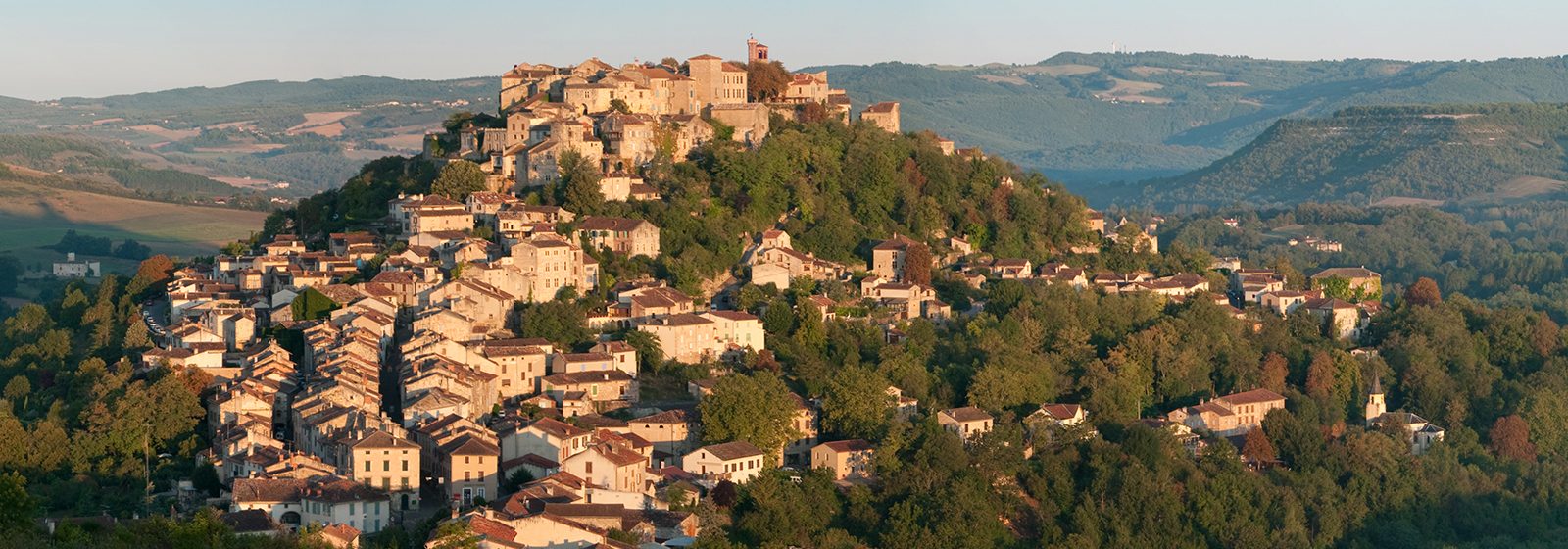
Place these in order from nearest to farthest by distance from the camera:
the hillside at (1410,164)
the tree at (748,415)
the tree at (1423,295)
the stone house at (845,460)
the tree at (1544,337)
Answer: the tree at (748,415), the stone house at (845,460), the tree at (1544,337), the tree at (1423,295), the hillside at (1410,164)

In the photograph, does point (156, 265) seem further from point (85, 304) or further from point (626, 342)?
point (626, 342)

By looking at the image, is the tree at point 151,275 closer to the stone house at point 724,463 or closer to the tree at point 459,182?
the tree at point 459,182

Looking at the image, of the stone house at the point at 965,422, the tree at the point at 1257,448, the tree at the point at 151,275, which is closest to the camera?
the stone house at the point at 965,422

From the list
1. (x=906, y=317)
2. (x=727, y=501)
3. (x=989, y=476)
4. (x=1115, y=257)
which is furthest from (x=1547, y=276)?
(x=727, y=501)

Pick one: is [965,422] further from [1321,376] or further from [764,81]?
→ [764,81]

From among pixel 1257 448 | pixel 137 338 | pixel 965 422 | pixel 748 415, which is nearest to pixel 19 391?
pixel 137 338

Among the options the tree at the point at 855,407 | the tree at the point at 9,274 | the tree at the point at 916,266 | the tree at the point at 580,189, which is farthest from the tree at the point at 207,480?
the tree at the point at 9,274

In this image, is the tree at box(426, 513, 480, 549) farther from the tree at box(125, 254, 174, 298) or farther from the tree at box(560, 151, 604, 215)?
the tree at box(125, 254, 174, 298)
